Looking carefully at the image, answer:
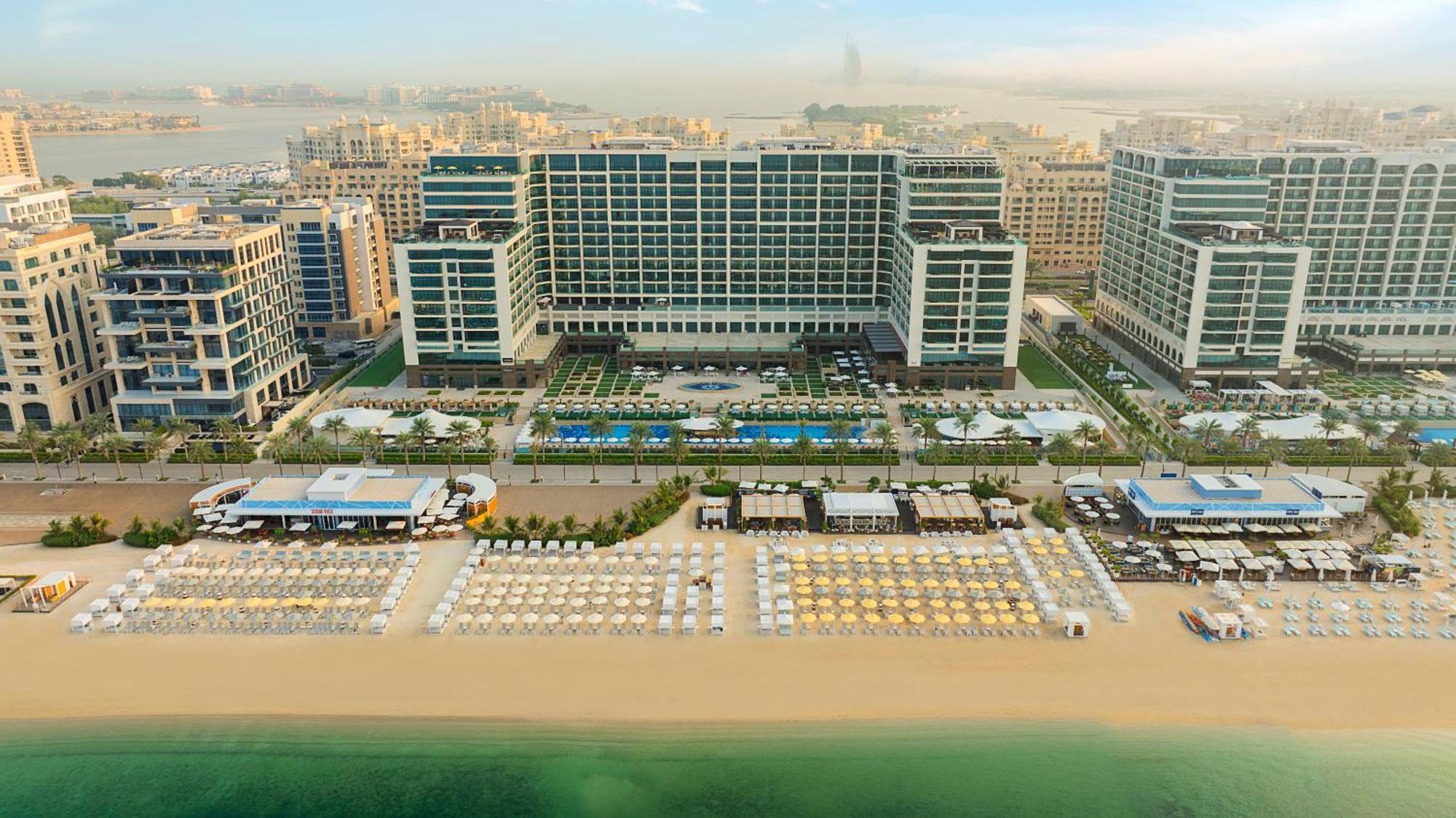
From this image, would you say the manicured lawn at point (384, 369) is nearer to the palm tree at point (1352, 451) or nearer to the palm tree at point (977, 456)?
the palm tree at point (977, 456)

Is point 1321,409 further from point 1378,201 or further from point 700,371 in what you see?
point 700,371

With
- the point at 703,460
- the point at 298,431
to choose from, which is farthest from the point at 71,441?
the point at 703,460

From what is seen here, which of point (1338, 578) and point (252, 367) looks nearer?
point (1338, 578)

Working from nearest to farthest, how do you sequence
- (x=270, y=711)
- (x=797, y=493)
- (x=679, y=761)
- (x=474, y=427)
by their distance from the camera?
(x=679, y=761) → (x=270, y=711) → (x=797, y=493) → (x=474, y=427)

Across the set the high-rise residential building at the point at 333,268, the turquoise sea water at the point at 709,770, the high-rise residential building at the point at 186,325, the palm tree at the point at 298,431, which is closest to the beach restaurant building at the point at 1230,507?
the turquoise sea water at the point at 709,770

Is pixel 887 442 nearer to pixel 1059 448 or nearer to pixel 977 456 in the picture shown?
pixel 977 456

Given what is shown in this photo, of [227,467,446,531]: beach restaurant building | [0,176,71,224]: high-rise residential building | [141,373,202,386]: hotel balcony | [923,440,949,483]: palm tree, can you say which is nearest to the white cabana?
[923,440,949,483]: palm tree

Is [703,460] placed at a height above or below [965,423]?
below

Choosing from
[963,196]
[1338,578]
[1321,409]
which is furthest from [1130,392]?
[1338,578]

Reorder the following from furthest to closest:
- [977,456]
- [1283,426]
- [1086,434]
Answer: [1283,426], [977,456], [1086,434]
